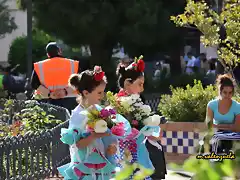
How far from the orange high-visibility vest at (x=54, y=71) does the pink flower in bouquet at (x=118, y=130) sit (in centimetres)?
378

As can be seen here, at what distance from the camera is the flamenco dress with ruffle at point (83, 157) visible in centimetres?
490

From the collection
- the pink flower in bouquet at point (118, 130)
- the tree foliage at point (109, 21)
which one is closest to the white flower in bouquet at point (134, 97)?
the pink flower in bouquet at point (118, 130)

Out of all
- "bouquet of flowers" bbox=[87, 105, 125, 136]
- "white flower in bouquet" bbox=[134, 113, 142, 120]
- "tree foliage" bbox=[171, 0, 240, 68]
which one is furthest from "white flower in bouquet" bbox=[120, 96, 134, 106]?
"tree foliage" bbox=[171, 0, 240, 68]

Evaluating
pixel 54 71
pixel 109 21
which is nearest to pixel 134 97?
pixel 54 71

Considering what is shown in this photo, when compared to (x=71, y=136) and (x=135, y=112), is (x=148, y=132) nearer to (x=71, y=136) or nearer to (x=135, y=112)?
(x=135, y=112)

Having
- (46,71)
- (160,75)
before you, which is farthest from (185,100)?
(160,75)

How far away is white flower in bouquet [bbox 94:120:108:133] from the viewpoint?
4.79 m

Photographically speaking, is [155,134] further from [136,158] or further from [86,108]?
[86,108]

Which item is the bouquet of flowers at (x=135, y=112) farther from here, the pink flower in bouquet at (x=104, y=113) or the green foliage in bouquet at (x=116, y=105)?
the pink flower in bouquet at (x=104, y=113)

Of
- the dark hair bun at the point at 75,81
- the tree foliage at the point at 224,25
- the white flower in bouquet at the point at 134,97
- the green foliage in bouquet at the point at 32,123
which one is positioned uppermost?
the tree foliage at the point at 224,25

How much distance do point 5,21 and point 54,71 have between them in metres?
38.1

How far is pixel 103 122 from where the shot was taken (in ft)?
15.8

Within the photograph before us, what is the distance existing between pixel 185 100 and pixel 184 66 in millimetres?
19392

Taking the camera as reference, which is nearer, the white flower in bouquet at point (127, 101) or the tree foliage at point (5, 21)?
the white flower in bouquet at point (127, 101)
